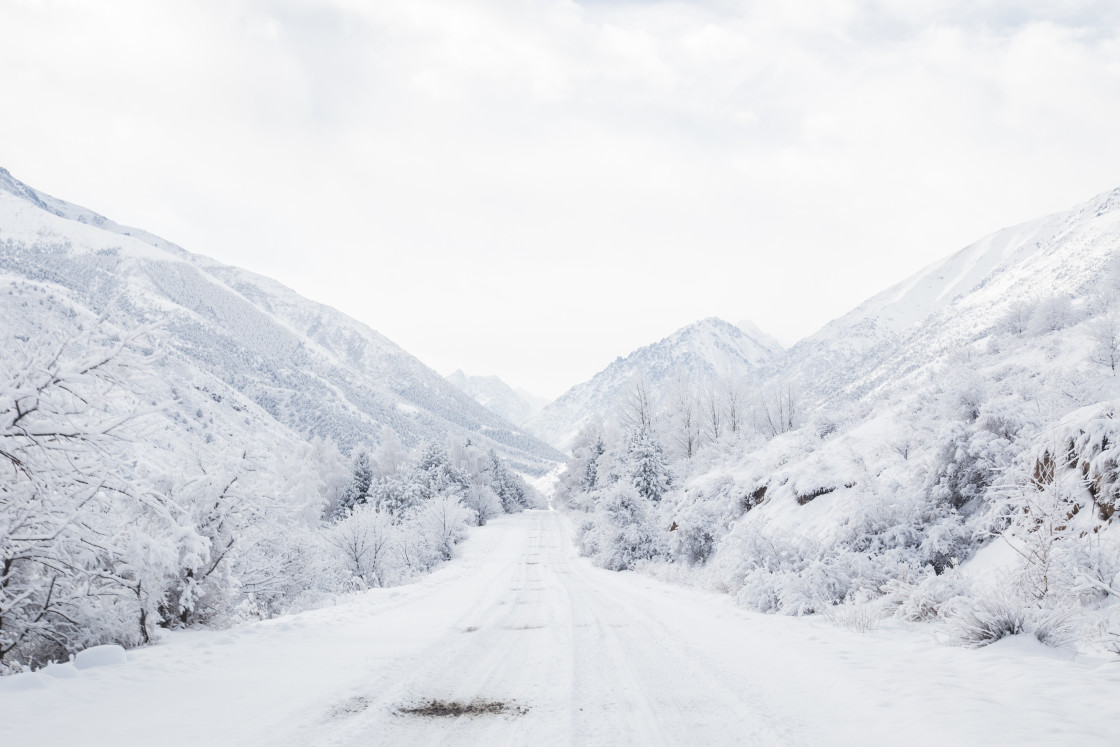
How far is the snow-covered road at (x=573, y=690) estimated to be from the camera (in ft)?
13.5

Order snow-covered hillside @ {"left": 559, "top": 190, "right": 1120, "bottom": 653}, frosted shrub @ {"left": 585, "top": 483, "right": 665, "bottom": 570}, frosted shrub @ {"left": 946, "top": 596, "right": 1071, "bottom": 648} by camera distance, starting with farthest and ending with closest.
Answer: frosted shrub @ {"left": 585, "top": 483, "right": 665, "bottom": 570} < snow-covered hillside @ {"left": 559, "top": 190, "right": 1120, "bottom": 653} < frosted shrub @ {"left": 946, "top": 596, "right": 1071, "bottom": 648}

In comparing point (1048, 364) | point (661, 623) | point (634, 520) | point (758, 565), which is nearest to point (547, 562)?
point (634, 520)

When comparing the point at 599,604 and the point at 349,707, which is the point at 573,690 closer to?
the point at 349,707

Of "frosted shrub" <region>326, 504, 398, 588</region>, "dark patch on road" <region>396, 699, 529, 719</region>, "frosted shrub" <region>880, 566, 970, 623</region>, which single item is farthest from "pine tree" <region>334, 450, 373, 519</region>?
"dark patch on road" <region>396, 699, 529, 719</region>

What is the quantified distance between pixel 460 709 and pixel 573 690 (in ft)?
3.93

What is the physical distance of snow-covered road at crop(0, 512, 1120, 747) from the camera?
4.12m

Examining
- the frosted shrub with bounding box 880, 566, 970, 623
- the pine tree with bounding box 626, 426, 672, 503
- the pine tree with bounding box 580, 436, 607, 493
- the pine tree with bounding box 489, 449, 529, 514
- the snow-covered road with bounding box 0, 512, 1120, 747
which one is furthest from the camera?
the pine tree with bounding box 489, 449, 529, 514

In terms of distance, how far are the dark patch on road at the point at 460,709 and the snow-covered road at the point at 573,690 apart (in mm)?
34

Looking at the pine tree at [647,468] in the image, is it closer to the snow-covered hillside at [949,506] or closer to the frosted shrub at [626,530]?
the frosted shrub at [626,530]

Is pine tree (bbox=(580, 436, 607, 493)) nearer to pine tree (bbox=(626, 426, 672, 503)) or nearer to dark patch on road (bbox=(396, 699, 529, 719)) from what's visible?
pine tree (bbox=(626, 426, 672, 503))

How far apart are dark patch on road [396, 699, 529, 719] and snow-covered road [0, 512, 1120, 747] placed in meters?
0.03

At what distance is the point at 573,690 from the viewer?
216 inches

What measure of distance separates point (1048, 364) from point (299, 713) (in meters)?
18.1

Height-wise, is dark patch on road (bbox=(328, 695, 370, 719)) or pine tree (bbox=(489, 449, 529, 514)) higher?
dark patch on road (bbox=(328, 695, 370, 719))
